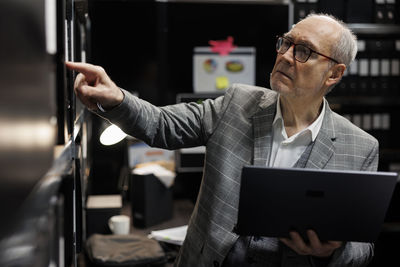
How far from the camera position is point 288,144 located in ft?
5.08

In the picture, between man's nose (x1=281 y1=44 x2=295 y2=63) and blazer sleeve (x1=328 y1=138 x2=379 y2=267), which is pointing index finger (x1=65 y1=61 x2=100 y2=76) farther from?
blazer sleeve (x1=328 y1=138 x2=379 y2=267)

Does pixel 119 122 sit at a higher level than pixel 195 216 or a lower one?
higher

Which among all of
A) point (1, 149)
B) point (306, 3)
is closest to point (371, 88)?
point (306, 3)

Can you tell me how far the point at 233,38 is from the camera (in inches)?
126

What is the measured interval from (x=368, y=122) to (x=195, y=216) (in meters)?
2.16

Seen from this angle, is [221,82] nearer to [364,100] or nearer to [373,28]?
[364,100]

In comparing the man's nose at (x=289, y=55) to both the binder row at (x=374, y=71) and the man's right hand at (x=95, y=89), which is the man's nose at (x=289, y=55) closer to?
the man's right hand at (x=95, y=89)

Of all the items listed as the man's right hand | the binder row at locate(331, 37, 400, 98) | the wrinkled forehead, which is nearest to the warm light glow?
the man's right hand

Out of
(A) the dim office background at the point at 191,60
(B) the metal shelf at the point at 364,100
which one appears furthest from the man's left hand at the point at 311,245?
(B) the metal shelf at the point at 364,100

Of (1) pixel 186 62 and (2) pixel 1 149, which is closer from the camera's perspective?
(2) pixel 1 149

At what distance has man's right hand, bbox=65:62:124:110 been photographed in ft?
3.47

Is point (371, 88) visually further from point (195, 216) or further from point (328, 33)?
point (195, 216)

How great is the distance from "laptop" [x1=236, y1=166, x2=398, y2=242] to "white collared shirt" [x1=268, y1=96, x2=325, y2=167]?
10.2 inches

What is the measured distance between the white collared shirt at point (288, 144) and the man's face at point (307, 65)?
0.10 metres
